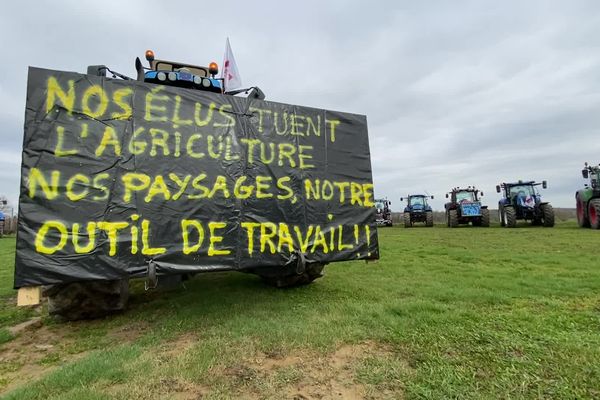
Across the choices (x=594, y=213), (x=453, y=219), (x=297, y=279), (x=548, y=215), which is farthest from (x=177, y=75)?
(x=453, y=219)

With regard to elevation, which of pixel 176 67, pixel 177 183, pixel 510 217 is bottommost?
pixel 510 217

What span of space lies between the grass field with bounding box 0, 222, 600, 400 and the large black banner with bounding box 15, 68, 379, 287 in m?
0.66

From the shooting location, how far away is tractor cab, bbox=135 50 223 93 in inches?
156

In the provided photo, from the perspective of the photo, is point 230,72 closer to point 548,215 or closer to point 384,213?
point 548,215

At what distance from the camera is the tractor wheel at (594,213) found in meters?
13.6

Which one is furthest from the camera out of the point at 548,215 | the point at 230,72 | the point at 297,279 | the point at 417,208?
the point at 417,208

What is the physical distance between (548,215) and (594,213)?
2624 millimetres

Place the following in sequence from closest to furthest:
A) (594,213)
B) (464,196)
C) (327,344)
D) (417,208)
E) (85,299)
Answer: (327,344) → (85,299) → (594,213) → (464,196) → (417,208)

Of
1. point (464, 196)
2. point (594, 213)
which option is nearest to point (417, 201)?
point (464, 196)

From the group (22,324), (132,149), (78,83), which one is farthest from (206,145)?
(22,324)

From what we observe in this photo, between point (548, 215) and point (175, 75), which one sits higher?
point (175, 75)

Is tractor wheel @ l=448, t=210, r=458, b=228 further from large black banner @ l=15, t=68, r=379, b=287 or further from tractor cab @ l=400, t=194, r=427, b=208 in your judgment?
large black banner @ l=15, t=68, r=379, b=287

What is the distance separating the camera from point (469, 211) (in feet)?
64.8

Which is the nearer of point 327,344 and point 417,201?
point 327,344
